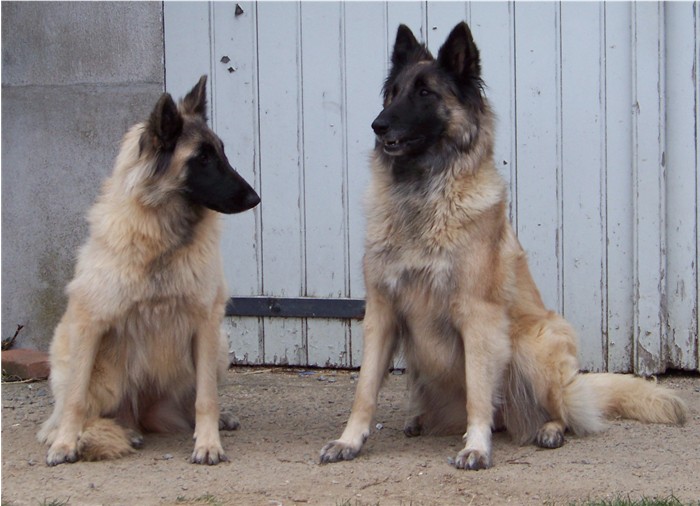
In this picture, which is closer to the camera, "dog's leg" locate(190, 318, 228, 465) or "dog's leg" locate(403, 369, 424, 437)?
"dog's leg" locate(190, 318, 228, 465)

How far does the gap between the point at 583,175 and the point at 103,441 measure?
283cm

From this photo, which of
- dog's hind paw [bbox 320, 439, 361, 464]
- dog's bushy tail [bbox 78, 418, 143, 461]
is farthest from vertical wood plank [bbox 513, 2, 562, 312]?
dog's bushy tail [bbox 78, 418, 143, 461]

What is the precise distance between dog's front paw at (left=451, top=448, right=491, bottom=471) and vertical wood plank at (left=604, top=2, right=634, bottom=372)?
70.1 inches

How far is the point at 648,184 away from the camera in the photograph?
5.21 meters

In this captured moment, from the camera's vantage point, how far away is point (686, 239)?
5.25 m

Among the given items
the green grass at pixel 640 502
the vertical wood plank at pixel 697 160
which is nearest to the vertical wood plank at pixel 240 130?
the vertical wood plank at pixel 697 160

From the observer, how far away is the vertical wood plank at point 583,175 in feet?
17.2

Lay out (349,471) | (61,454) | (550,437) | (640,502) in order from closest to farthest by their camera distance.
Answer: (640,502) → (349,471) → (61,454) → (550,437)

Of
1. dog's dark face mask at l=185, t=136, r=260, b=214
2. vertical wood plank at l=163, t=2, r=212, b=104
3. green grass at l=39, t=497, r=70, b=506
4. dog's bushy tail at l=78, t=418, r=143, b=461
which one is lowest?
green grass at l=39, t=497, r=70, b=506

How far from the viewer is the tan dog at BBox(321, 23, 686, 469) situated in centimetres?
395

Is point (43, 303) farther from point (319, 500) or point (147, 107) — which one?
point (319, 500)

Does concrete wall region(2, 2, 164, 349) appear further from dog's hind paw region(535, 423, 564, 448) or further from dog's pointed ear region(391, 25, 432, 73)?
dog's hind paw region(535, 423, 564, 448)

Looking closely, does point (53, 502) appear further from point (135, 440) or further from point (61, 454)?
point (135, 440)

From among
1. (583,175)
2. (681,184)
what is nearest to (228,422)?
(583,175)
